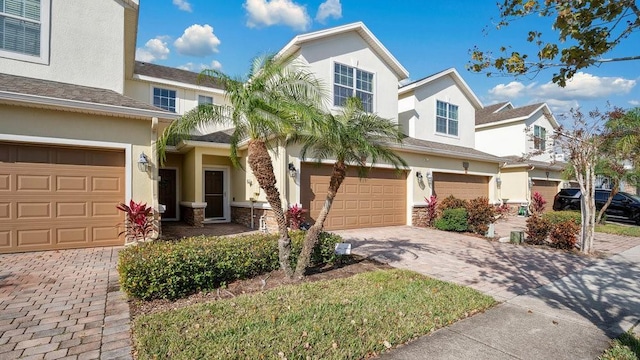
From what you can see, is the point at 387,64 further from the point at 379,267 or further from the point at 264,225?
the point at 379,267

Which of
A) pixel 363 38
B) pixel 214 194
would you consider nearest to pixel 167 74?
pixel 214 194

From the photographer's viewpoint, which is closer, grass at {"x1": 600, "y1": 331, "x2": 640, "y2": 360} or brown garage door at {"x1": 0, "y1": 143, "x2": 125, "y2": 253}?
grass at {"x1": 600, "y1": 331, "x2": 640, "y2": 360}

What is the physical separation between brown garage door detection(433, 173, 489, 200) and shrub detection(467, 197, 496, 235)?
8.35 ft

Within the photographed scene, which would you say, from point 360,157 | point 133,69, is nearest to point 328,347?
point 360,157

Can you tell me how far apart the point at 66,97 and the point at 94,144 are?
1218mm

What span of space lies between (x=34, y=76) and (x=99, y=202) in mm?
4233

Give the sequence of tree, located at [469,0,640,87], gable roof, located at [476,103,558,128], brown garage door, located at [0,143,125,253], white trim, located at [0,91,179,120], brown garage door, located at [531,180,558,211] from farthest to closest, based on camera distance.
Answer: gable roof, located at [476,103,558,128], brown garage door, located at [531,180,558,211], brown garage door, located at [0,143,125,253], white trim, located at [0,91,179,120], tree, located at [469,0,640,87]

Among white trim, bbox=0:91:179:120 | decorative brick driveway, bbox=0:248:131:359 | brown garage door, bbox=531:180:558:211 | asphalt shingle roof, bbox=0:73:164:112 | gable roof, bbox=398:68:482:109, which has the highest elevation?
gable roof, bbox=398:68:482:109

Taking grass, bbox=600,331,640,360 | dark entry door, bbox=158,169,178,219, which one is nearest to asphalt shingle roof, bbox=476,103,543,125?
grass, bbox=600,331,640,360

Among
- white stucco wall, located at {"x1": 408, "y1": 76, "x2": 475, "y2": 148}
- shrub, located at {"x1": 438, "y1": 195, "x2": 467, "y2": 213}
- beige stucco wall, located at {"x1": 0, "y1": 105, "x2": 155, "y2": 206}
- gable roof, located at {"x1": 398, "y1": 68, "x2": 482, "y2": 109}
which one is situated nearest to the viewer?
beige stucco wall, located at {"x1": 0, "y1": 105, "x2": 155, "y2": 206}

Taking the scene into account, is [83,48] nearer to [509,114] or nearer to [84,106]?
[84,106]

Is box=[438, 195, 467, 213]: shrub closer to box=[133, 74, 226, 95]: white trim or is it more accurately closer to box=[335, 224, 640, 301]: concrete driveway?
box=[335, 224, 640, 301]: concrete driveway

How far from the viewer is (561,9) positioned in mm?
2945

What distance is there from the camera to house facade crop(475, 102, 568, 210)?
19641 mm
